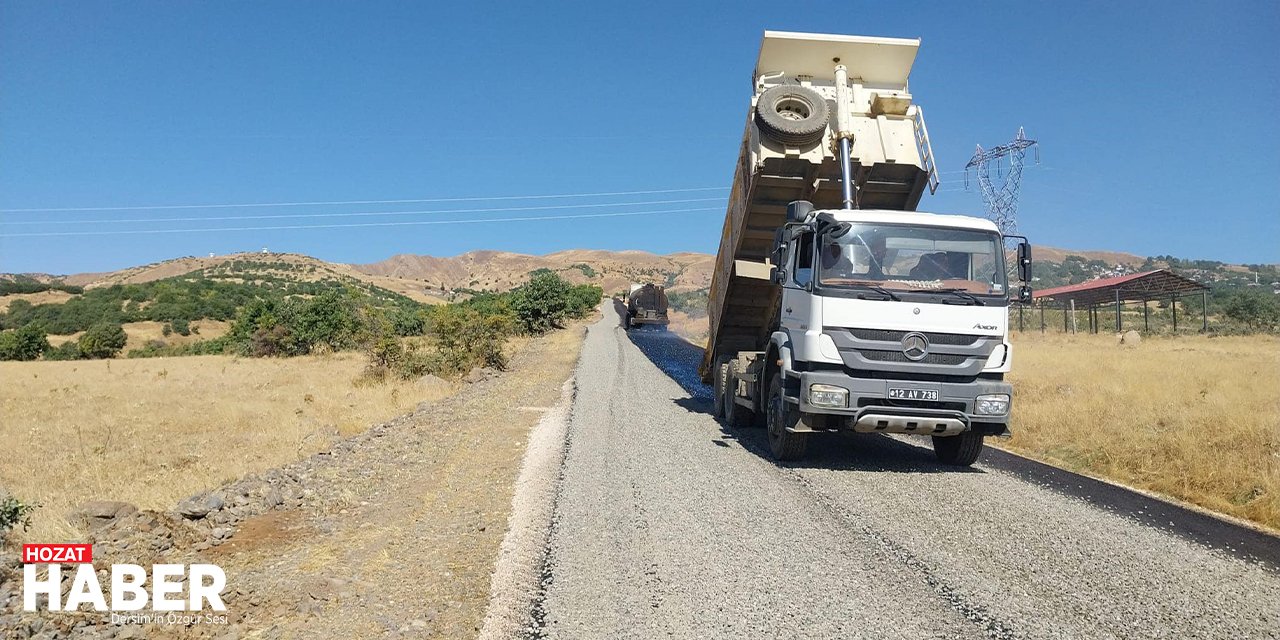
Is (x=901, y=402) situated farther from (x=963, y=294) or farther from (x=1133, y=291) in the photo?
(x=1133, y=291)

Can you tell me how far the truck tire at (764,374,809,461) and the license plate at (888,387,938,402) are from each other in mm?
1073

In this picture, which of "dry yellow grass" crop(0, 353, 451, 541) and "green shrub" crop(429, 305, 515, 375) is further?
"green shrub" crop(429, 305, 515, 375)

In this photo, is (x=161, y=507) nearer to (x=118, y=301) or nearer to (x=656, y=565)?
(x=656, y=565)

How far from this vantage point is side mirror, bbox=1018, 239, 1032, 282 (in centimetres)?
832

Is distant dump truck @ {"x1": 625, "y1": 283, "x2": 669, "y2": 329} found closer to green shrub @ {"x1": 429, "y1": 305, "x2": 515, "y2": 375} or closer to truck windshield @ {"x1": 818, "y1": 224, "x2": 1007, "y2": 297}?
green shrub @ {"x1": 429, "y1": 305, "x2": 515, "y2": 375}

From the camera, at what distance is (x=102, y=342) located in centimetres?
4422

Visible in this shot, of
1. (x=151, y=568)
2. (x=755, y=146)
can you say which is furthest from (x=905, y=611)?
(x=755, y=146)

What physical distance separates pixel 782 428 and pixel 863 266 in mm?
2169

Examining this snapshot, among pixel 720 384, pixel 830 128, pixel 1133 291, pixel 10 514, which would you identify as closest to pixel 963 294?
pixel 830 128

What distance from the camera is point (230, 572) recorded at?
17.1ft

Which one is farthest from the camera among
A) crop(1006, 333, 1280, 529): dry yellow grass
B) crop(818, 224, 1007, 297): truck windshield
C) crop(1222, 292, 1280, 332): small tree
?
crop(1222, 292, 1280, 332): small tree

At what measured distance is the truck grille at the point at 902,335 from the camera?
25.7 feet

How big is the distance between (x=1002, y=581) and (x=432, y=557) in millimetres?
4054

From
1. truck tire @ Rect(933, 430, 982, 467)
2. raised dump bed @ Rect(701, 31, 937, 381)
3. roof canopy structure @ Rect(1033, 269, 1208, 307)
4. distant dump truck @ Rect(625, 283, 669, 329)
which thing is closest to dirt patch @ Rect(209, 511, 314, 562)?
raised dump bed @ Rect(701, 31, 937, 381)
